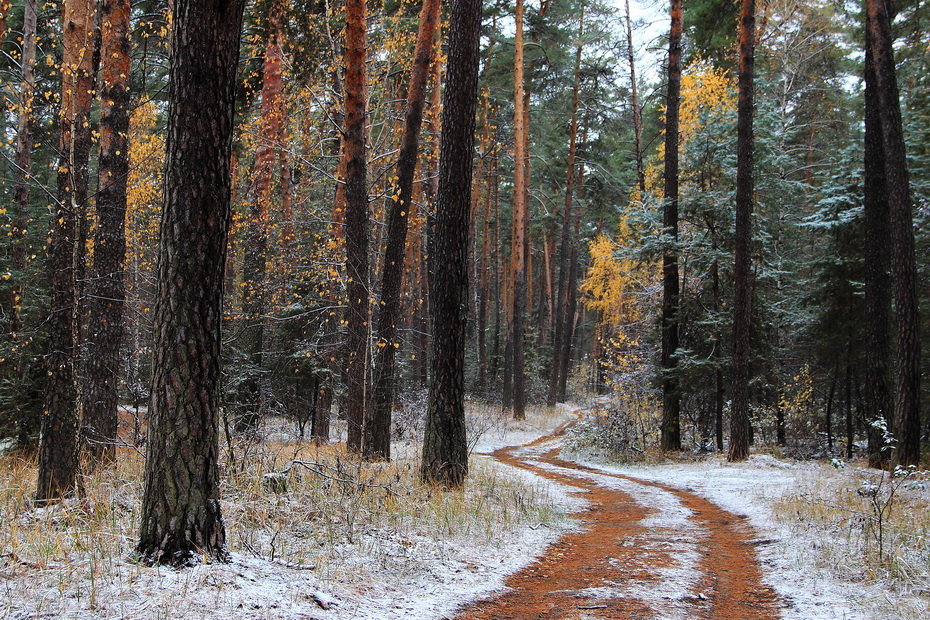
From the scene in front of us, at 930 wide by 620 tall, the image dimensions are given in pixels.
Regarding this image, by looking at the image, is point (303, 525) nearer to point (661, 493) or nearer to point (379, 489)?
point (379, 489)

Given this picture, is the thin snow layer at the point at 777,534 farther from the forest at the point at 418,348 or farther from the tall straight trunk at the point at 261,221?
the tall straight trunk at the point at 261,221

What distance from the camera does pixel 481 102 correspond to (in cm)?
2083

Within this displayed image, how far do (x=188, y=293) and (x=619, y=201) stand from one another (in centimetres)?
2788

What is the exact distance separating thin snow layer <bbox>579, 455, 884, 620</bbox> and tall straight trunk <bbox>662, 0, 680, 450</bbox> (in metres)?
1.92

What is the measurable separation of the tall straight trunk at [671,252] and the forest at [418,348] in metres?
0.08

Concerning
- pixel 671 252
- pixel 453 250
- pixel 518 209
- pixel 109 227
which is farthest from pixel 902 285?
pixel 518 209

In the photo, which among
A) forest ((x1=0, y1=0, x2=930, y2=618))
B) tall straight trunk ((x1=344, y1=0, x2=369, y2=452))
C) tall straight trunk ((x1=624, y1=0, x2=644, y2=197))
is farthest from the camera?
tall straight trunk ((x1=624, y1=0, x2=644, y2=197))

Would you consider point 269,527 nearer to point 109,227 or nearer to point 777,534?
point 109,227

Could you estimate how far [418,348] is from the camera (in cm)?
1198

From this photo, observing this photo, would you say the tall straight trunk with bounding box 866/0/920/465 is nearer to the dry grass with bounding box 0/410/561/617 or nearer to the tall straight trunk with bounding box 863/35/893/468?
the tall straight trunk with bounding box 863/35/893/468

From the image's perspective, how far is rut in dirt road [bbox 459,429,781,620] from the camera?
13.6ft

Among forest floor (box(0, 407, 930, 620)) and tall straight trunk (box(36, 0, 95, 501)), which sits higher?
tall straight trunk (box(36, 0, 95, 501))

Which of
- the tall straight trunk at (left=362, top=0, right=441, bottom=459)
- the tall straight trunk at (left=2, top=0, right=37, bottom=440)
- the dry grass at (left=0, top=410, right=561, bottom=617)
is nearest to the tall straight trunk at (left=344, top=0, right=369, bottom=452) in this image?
the tall straight trunk at (left=362, top=0, right=441, bottom=459)

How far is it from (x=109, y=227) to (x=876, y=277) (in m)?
12.4
